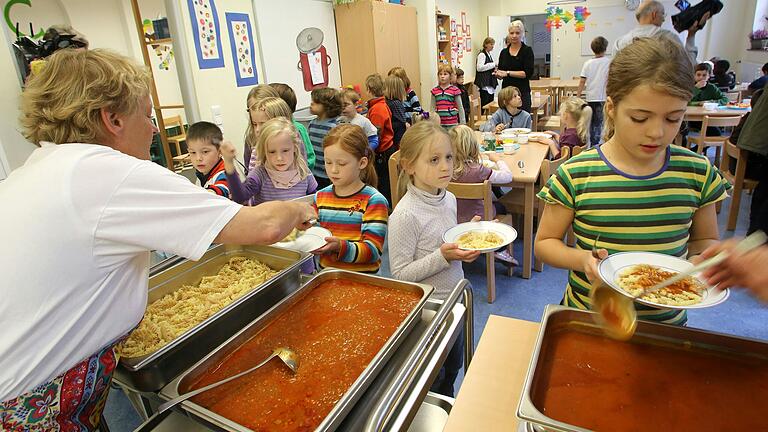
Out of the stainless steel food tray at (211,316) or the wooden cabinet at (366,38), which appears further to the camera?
the wooden cabinet at (366,38)

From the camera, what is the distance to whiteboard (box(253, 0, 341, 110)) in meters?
3.97

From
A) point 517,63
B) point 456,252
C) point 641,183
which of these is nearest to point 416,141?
point 456,252

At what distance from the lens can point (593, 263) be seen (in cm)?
94

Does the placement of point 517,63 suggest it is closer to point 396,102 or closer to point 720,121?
point 396,102

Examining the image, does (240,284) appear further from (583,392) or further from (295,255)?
(583,392)

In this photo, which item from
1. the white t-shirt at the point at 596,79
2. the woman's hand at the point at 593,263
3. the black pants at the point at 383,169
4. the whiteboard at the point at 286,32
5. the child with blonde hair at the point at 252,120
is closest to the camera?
the woman's hand at the point at 593,263

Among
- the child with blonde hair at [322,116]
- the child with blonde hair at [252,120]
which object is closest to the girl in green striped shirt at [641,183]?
the child with blonde hair at [252,120]

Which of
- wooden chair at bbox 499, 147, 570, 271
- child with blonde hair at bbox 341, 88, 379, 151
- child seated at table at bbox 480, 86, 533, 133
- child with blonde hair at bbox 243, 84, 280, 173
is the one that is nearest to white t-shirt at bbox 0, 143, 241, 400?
child with blonde hair at bbox 243, 84, 280, 173

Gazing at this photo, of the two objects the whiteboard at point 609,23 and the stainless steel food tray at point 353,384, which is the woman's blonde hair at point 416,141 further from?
the whiteboard at point 609,23

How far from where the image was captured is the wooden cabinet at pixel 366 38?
5.06 meters

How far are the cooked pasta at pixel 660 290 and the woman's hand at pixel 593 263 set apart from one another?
49 millimetres

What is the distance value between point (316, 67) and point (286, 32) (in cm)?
57

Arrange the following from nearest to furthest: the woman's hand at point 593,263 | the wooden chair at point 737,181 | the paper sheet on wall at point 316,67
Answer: the woman's hand at point 593,263, the wooden chair at point 737,181, the paper sheet on wall at point 316,67

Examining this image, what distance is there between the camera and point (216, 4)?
3.44 metres
